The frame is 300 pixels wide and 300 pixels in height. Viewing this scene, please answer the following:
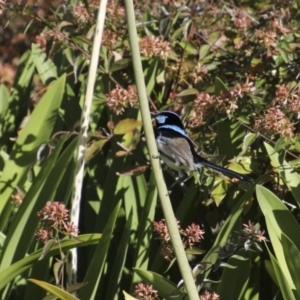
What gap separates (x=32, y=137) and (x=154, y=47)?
631mm

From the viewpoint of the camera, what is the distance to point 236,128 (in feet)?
9.46

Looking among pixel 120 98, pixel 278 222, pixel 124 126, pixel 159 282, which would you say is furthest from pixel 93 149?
pixel 278 222

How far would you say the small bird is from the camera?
2.71 m

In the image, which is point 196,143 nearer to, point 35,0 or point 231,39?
point 231,39

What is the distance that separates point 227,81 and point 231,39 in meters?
0.20

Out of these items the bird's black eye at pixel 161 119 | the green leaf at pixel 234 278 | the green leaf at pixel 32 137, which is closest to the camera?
the green leaf at pixel 234 278

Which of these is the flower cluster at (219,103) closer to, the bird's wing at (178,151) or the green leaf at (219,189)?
A: the bird's wing at (178,151)

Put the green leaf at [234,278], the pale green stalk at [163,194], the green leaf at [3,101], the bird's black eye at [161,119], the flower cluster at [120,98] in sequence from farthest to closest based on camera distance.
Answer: the green leaf at [3,101]
the bird's black eye at [161,119]
the flower cluster at [120,98]
the green leaf at [234,278]
the pale green stalk at [163,194]

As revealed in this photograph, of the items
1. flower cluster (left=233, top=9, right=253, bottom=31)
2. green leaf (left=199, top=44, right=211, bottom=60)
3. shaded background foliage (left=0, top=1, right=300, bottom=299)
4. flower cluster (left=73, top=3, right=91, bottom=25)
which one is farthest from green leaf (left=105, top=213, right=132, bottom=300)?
flower cluster (left=233, top=9, right=253, bottom=31)

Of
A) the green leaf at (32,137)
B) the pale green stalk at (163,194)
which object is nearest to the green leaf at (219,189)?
the green leaf at (32,137)

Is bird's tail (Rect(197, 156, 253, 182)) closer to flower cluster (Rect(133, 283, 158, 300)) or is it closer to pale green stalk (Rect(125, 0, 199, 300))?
flower cluster (Rect(133, 283, 158, 300))

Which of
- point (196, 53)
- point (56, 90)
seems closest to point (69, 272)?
point (56, 90)

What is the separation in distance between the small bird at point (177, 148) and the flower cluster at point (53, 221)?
0.56 meters

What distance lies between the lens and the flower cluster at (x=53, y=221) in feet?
7.55
